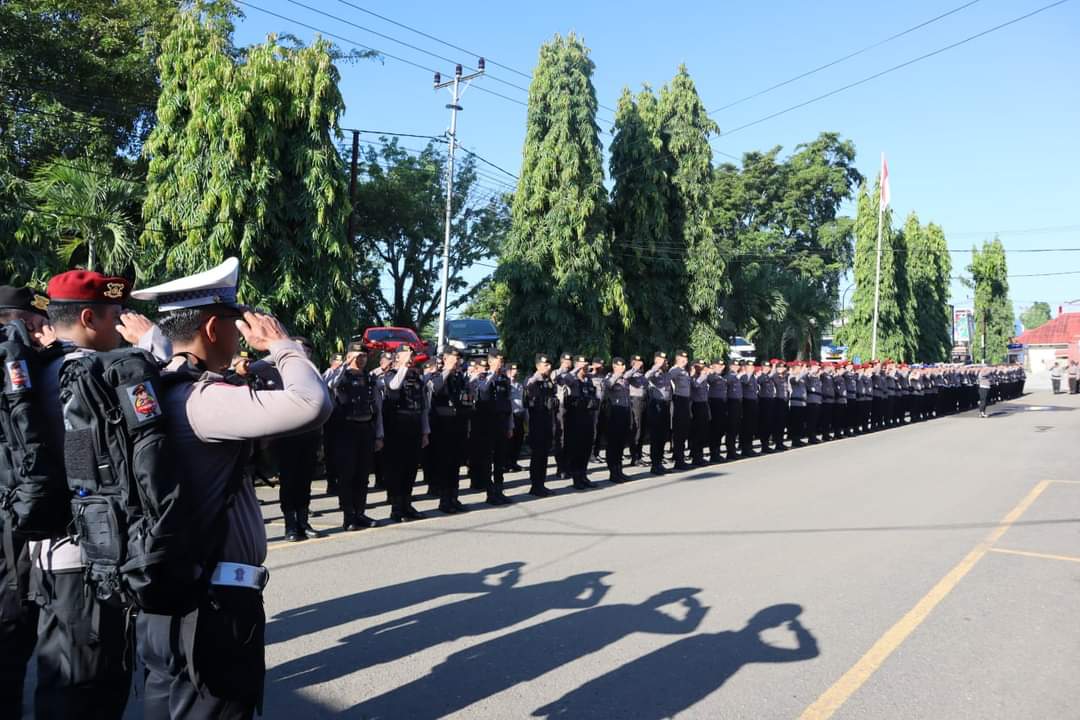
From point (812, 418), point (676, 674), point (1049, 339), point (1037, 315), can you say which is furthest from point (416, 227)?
point (1037, 315)

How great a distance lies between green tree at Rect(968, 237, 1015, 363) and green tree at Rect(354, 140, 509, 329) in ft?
144

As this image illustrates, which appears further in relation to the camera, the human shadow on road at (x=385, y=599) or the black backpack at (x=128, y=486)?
the human shadow on road at (x=385, y=599)

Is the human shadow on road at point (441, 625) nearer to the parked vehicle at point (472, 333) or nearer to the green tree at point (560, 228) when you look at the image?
the green tree at point (560, 228)

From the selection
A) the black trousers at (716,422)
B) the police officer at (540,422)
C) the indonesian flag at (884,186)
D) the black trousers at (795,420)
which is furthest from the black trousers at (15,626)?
the indonesian flag at (884,186)

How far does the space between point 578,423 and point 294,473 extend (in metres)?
4.97

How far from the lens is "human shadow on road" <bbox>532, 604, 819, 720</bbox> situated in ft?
13.1

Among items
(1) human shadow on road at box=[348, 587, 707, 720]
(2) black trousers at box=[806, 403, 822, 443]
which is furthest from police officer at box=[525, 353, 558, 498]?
(2) black trousers at box=[806, 403, 822, 443]

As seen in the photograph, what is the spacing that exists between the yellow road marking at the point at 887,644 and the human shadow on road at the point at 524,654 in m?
1.04

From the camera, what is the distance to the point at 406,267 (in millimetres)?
37562

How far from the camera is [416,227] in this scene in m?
35.6

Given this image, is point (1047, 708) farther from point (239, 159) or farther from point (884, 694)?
point (239, 159)

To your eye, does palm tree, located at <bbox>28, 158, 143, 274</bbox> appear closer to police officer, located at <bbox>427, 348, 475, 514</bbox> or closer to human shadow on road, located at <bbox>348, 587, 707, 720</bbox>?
police officer, located at <bbox>427, 348, 475, 514</bbox>

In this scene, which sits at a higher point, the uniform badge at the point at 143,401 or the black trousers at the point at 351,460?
the uniform badge at the point at 143,401

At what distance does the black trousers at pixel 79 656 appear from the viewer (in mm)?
2902
